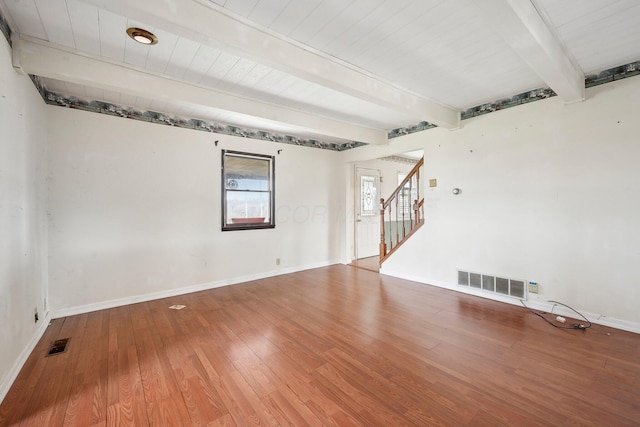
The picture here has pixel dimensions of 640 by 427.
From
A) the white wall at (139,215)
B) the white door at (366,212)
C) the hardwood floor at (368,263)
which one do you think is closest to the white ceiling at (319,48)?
the white wall at (139,215)

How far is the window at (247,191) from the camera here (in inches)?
174

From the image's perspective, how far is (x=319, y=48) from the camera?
2.29m

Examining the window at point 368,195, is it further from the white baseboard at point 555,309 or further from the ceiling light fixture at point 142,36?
the ceiling light fixture at point 142,36

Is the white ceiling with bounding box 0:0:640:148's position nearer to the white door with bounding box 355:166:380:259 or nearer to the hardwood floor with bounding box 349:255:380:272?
the white door with bounding box 355:166:380:259

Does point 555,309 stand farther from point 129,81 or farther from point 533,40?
point 129,81

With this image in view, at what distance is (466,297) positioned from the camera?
3.78 metres

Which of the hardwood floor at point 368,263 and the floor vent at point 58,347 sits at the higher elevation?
the hardwood floor at point 368,263

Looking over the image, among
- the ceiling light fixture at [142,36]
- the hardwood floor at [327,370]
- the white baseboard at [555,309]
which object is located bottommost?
the hardwood floor at [327,370]

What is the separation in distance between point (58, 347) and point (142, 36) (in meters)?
2.87

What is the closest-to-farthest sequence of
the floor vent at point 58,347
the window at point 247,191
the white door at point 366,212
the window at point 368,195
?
the floor vent at point 58,347
the window at point 247,191
the white door at point 366,212
the window at point 368,195

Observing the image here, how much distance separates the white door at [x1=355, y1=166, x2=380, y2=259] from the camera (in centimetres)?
616

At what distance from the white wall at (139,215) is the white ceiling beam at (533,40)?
12.4 ft

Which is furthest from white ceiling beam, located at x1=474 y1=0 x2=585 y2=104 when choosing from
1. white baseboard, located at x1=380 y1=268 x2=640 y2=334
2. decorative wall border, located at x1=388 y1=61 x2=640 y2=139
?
white baseboard, located at x1=380 y1=268 x2=640 y2=334

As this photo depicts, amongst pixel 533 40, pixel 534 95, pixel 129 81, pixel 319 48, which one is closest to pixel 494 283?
pixel 534 95
